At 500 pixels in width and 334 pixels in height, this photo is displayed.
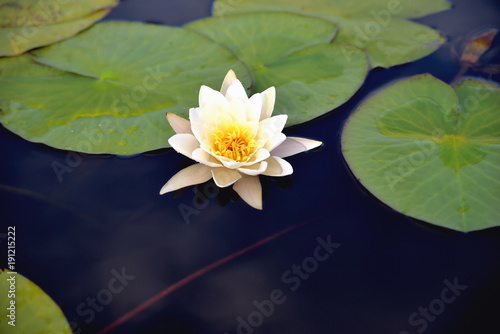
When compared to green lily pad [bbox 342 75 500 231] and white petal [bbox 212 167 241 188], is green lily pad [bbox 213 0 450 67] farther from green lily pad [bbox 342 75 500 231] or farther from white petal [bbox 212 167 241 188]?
white petal [bbox 212 167 241 188]

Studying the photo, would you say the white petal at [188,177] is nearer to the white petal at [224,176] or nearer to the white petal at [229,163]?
the white petal at [224,176]

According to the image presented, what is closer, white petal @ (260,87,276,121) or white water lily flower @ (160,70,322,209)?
white water lily flower @ (160,70,322,209)

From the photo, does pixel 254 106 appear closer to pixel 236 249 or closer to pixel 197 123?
pixel 197 123

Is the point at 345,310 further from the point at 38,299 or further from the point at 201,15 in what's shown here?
the point at 201,15

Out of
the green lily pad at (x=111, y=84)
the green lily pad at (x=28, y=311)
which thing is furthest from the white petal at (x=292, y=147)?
the green lily pad at (x=28, y=311)

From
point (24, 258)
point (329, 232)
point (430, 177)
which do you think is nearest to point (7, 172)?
point (24, 258)

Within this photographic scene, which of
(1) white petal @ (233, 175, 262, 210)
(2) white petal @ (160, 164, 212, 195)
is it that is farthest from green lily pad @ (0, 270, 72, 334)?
(1) white petal @ (233, 175, 262, 210)
